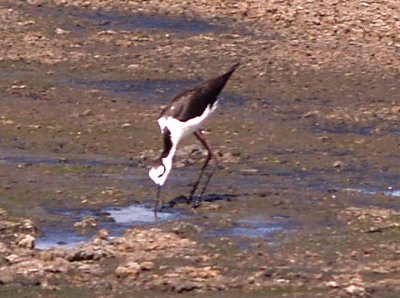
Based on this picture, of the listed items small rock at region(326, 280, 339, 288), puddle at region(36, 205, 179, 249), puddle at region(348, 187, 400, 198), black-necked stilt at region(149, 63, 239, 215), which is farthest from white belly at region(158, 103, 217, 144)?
small rock at region(326, 280, 339, 288)

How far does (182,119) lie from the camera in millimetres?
12406

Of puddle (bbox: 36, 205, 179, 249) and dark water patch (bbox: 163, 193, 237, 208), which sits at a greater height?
puddle (bbox: 36, 205, 179, 249)

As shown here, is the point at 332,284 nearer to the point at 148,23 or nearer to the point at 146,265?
the point at 146,265

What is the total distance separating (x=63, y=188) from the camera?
12.8 meters

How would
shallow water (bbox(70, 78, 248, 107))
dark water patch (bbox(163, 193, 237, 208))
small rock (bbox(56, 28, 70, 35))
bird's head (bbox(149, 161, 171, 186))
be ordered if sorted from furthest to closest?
small rock (bbox(56, 28, 70, 35)) → shallow water (bbox(70, 78, 248, 107)) → dark water patch (bbox(163, 193, 237, 208)) → bird's head (bbox(149, 161, 171, 186))

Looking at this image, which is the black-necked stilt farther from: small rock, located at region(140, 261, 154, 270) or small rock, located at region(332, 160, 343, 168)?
small rock, located at region(140, 261, 154, 270)

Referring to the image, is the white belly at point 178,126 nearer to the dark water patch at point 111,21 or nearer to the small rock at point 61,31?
the dark water patch at point 111,21

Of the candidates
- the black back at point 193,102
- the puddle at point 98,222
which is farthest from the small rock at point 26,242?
the black back at point 193,102

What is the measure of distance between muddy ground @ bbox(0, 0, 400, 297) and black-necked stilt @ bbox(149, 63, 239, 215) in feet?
0.99

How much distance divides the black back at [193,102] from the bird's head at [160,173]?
17.3 inches

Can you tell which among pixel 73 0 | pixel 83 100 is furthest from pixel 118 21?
pixel 83 100

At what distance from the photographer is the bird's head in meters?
12.1

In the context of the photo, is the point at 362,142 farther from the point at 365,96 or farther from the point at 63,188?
the point at 63,188

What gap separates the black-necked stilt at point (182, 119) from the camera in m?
12.2
